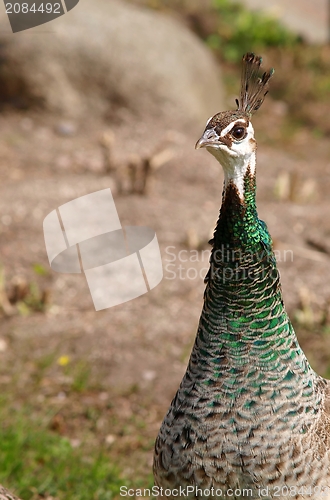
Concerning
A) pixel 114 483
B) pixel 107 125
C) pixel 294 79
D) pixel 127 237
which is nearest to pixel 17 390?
pixel 114 483

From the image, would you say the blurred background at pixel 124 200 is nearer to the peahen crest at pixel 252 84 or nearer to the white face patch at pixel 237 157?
the white face patch at pixel 237 157

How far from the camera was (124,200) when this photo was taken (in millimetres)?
5754

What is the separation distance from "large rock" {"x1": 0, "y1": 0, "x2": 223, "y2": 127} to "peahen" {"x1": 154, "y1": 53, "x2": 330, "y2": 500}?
535 cm

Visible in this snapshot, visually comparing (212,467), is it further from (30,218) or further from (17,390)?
(30,218)

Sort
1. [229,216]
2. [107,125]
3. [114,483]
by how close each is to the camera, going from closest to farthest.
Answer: [229,216] → [114,483] → [107,125]

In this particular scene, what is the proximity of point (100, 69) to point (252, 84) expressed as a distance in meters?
5.36

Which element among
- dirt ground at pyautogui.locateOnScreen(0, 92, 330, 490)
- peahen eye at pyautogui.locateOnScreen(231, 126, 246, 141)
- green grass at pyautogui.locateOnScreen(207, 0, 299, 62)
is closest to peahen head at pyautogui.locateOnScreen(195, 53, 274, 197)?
peahen eye at pyautogui.locateOnScreen(231, 126, 246, 141)

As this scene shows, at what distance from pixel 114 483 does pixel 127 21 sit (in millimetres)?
5967

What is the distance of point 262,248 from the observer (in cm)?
225

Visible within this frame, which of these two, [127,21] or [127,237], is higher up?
[127,21]

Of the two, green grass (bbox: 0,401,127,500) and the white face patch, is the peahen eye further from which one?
green grass (bbox: 0,401,127,500)

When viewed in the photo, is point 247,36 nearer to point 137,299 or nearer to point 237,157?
point 137,299

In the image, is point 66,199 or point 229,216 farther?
point 66,199

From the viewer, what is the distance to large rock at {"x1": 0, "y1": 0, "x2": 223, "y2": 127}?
726cm
